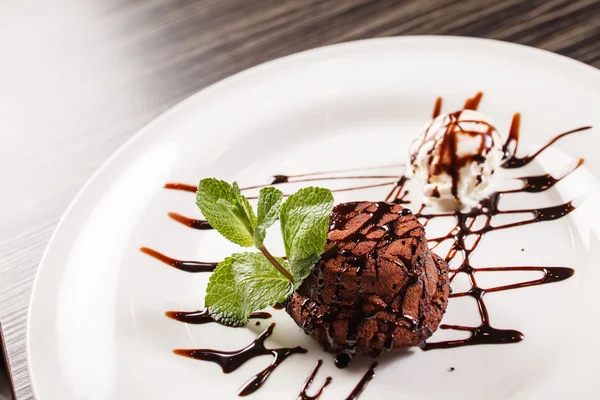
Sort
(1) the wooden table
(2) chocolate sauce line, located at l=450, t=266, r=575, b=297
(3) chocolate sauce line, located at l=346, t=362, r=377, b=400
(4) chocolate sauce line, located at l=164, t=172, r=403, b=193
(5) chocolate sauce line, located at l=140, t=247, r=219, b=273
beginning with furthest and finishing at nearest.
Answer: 1. (1) the wooden table
2. (4) chocolate sauce line, located at l=164, t=172, r=403, b=193
3. (5) chocolate sauce line, located at l=140, t=247, r=219, b=273
4. (2) chocolate sauce line, located at l=450, t=266, r=575, b=297
5. (3) chocolate sauce line, located at l=346, t=362, r=377, b=400

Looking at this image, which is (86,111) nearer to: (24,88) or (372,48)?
(24,88)

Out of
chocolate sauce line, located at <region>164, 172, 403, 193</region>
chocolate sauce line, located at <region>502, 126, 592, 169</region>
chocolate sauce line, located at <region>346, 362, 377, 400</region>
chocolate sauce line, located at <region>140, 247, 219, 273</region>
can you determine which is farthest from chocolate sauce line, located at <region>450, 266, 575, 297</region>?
chocolate sauce line, located at <region>140, 247, 219, 273</region>

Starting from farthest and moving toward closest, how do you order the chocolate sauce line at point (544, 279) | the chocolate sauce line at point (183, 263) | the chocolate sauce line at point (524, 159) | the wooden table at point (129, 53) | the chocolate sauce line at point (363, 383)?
the wooden table at point (129, 53)
the chocolate sauce line at point (524, 159)
the chocolate sauce line at point (183, 263)
the chocolate sauce line at point (544, 279)
the chocolate sauce line at point (363, 383)

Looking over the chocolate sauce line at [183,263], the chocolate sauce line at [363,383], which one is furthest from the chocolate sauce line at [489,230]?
the chocolate sauce line at [183,263]

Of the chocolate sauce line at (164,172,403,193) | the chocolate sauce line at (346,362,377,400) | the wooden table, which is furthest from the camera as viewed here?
the wooden table

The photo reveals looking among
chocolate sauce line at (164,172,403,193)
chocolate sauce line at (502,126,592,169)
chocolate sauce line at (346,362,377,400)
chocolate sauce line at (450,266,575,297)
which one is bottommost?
chocolate sauce line at (346,362,377,400)

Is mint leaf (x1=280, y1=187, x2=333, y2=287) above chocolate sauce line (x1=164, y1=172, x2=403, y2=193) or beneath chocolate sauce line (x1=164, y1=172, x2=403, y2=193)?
beneath

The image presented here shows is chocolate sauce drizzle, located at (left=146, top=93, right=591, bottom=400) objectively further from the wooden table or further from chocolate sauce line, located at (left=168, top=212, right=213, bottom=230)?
the wooden table

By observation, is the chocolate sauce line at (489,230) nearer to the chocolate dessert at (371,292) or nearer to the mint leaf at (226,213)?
the chocolate dessert at (371,292)
